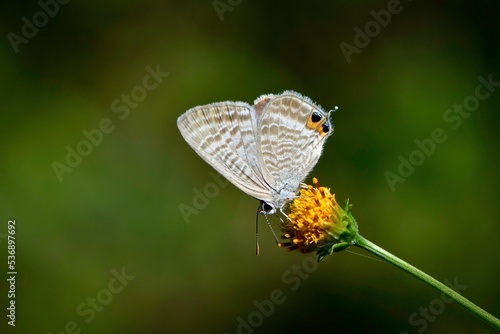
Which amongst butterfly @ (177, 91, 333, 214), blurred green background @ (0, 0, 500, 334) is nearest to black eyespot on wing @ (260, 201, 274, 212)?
butterfly @ (177, 91, 333, 214)

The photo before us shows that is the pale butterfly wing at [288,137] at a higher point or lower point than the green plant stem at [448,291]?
higher

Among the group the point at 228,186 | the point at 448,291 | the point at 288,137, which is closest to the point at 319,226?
the point at 288,137

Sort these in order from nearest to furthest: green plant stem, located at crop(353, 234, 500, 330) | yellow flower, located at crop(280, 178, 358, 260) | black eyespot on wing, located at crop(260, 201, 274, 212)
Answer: green plant stem, located at crop(353, 234, 500, 330) → yellow flower, located at crop(280, 178, 358, 260) → black eyespot on wing, located at crop(260, 201, 274, 212)

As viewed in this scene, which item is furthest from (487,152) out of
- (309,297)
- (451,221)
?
(309,297)

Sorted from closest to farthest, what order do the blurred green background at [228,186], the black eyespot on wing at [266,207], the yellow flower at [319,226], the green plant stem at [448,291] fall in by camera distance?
the green plant stem at [448,291] → the yellow flower at [319,226] → the black eyespot on wing at [266,207] → the blurred green background at [228,186]

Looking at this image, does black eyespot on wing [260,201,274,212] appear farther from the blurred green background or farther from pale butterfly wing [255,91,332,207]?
the blurred green background

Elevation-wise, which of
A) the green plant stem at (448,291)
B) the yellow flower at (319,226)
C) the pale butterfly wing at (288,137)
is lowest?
the green plant stem at (448,291)

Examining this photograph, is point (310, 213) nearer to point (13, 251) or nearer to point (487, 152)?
point (487, 152)

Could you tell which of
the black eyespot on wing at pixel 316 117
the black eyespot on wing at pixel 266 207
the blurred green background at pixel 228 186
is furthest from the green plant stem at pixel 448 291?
the blurred green background at pixel 228 186

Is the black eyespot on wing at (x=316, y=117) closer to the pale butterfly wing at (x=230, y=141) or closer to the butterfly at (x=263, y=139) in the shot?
the butterfly at (x=263, y=139)
